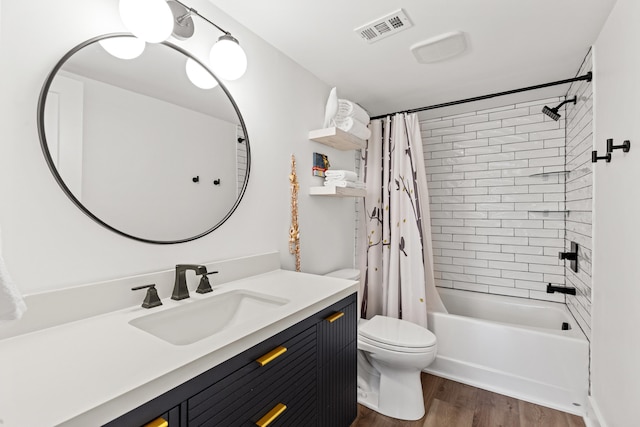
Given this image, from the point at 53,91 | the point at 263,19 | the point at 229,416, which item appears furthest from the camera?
Result: the point at 263,19

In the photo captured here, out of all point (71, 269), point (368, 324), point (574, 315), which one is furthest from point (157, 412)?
point (574, 315)

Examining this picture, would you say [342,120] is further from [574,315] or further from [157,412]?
[574,315]

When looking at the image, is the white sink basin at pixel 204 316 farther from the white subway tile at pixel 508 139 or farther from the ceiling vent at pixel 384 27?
the white subway tile at pixel 508 139

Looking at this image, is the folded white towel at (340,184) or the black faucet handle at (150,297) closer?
the black faucet handle at (150,297)

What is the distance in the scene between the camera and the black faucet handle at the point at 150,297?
1.13m

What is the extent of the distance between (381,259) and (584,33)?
198 centimetres

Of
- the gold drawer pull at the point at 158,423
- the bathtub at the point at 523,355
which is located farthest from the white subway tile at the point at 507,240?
the gold drawer pull at the point at 158,423

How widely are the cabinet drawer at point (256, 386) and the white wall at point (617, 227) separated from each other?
4.29ft

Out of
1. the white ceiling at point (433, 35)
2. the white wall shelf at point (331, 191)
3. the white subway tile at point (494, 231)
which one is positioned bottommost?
the white subway tile at point (494, 231)

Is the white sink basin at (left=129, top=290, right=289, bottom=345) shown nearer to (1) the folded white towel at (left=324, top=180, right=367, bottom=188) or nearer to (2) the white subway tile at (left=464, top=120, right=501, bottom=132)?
(1) the folded white towel at (left=324, top=180, right=367, bottom=188)

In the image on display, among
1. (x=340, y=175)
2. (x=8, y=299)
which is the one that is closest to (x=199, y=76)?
(x=340, y=175)

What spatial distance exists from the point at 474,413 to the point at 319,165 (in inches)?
74.9

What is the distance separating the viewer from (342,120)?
2258 mm

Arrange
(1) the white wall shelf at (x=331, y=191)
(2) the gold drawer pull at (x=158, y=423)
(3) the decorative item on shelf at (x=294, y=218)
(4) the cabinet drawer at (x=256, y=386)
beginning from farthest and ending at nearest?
(1) the white wall shelf at (x=331, y=191)
(3) the decorative item on shelf at (x=294, y=218)
(4) the cabinet drawer at (x=256, y=386)
(2) the gold drawer pull at (x=158, y=423)
